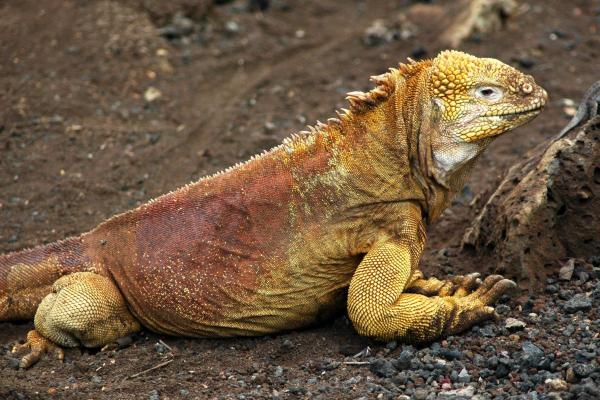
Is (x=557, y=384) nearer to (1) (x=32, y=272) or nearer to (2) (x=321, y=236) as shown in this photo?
(2) (x=321, y=236)

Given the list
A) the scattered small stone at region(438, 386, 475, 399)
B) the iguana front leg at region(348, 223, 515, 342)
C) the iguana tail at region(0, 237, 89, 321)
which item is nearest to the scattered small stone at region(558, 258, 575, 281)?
the iguana front leg at region(348, 223, 515, 342)

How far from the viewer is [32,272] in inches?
332

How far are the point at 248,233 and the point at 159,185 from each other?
13.4ft

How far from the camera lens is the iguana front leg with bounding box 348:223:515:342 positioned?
721cm

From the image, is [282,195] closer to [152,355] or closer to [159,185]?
[152,355]

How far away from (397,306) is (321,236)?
0.94 m

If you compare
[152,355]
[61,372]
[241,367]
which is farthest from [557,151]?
[61,372]

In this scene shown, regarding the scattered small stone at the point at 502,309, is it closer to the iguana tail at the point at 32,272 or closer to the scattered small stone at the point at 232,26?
the iguana tail at the point at 32,272

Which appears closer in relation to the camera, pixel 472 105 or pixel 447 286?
pixel 472 105

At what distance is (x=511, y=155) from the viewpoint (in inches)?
462

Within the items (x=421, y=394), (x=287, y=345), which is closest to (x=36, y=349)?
(x=287, y=345)

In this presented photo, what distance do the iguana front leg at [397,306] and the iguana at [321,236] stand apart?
1 cm

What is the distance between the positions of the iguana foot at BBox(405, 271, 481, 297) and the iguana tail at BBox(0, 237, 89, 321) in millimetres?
3192

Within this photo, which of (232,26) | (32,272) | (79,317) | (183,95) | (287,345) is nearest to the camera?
(287,345)
